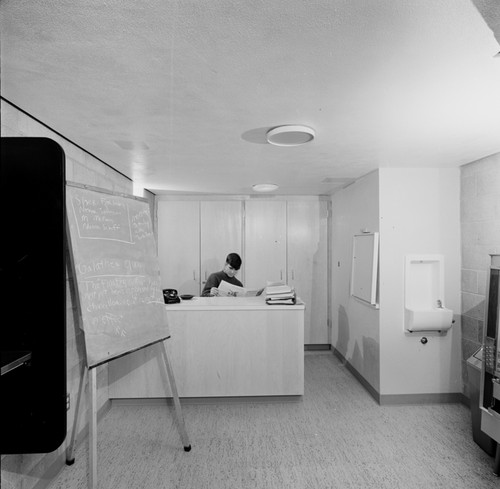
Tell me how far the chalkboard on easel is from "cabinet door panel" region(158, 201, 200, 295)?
7.66 ft

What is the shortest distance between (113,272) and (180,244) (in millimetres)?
2745

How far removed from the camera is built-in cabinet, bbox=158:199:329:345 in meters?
4.93

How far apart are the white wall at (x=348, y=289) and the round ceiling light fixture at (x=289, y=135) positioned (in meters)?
1.37

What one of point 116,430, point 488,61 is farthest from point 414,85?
point 116,430

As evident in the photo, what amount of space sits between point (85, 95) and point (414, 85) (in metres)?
1.55

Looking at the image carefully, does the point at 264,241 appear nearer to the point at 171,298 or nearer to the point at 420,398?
the point at 171,298

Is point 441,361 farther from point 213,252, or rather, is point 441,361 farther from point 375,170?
point 213,252

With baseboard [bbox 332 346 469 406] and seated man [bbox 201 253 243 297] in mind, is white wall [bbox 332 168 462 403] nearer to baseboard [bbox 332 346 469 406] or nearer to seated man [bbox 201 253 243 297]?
baseboard [bbox 332 346 469 406]

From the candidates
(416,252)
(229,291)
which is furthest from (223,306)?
(416,252)

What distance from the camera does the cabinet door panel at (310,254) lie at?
195 inches

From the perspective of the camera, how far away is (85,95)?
5.42 ft

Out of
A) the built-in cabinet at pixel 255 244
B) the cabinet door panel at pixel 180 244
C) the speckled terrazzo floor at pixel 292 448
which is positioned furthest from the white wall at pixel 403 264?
the cabinet door panel at pixel 180 244

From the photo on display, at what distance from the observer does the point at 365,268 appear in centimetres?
347

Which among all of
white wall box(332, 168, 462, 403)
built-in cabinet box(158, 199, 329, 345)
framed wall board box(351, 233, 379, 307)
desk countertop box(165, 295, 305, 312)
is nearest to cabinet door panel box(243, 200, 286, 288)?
built-in cabinet box(158, 199, 329, 345)
